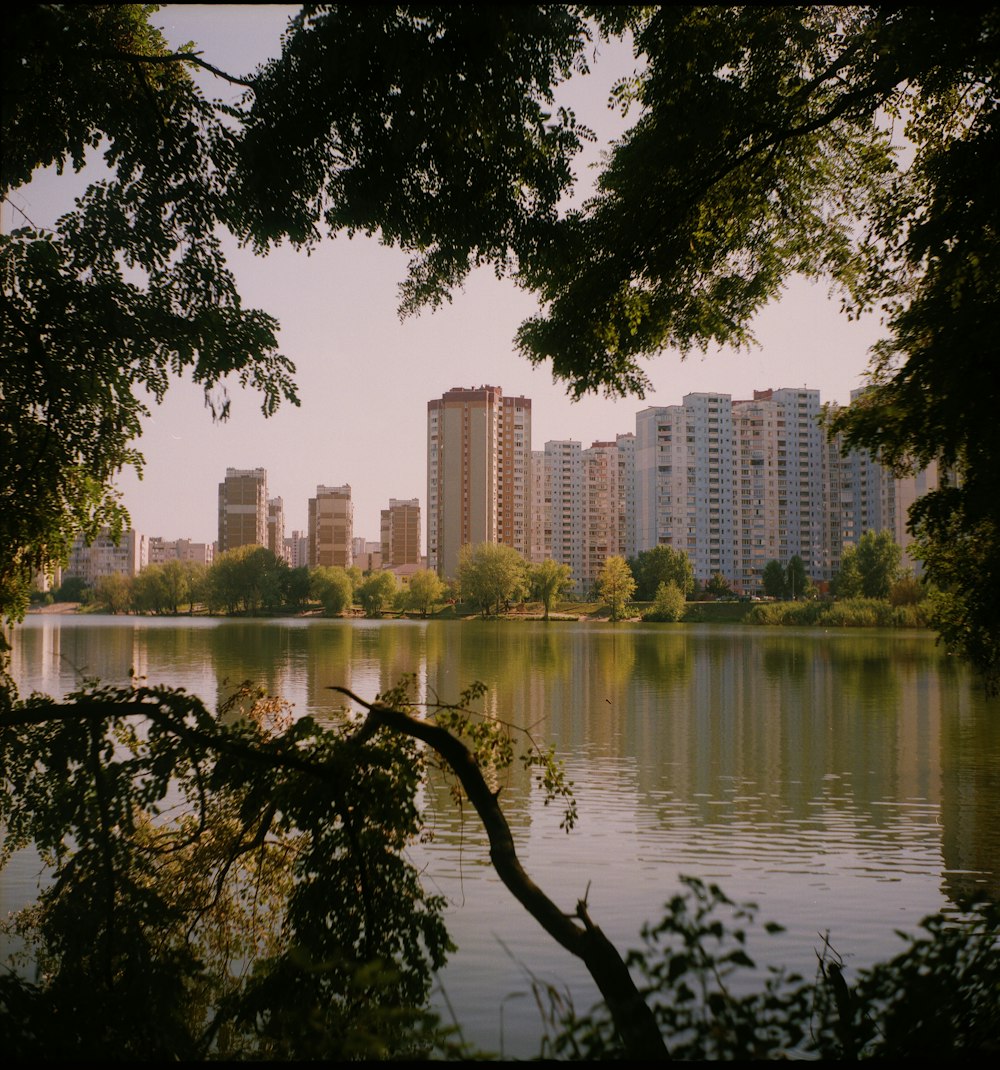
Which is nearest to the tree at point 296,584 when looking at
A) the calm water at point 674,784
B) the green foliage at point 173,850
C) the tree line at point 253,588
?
the tree line at point 253,588

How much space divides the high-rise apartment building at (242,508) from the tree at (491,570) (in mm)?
4153

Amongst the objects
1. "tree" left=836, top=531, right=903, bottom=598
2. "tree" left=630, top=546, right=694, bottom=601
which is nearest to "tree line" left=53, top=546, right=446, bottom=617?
"tree" left=630, top=546, right=694, bottom=601

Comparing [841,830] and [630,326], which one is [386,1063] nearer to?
[630,326]

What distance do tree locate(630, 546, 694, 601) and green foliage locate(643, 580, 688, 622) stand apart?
0.16 m

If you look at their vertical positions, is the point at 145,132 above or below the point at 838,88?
below

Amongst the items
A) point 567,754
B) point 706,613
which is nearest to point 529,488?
point 567,754

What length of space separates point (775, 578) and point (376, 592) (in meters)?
11.9

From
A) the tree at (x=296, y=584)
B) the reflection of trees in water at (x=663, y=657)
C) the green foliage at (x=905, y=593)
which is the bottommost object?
the reflection of trees in water at (x=663, y=657)

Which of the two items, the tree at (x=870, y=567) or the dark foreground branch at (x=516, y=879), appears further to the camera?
the tree at (x=870, y=567)

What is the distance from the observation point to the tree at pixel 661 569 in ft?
66.7

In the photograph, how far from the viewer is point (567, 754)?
11109mm

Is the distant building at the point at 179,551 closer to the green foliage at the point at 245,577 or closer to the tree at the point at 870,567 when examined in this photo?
the green foliage at the point at 245,577

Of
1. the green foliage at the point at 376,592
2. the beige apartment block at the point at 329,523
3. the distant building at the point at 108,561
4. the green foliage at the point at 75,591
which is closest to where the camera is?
the distant building at the point at 108,561

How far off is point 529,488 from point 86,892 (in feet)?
44.6
